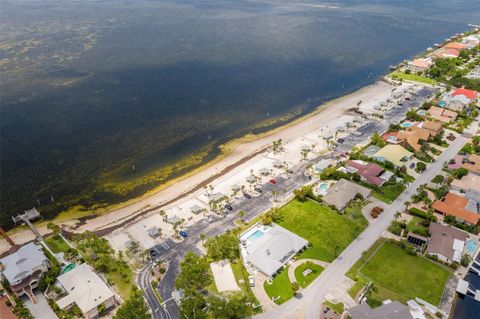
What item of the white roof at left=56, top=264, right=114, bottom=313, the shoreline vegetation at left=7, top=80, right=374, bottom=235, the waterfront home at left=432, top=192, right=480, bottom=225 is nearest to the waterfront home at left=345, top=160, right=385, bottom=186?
the waterfront home at left=432, top=192, right=480, bottom=225

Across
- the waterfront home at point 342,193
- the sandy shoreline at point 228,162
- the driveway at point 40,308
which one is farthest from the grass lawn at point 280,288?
the sandy shoreline at point 228,162

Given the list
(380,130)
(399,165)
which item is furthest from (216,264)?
(380,130)

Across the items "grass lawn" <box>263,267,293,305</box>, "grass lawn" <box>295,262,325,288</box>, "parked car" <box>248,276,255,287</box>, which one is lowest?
"grass lawn" <box>263,267,293,305</box>

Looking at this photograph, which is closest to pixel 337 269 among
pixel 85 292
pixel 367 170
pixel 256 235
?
pixel 256 235

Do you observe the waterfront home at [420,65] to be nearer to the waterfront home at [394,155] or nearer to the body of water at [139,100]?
the body of water at [139,100]

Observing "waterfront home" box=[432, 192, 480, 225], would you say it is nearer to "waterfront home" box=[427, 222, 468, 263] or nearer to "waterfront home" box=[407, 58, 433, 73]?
"waterfront home" box=[427, 222, 468, 263]

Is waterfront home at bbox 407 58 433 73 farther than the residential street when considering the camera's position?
Yes
